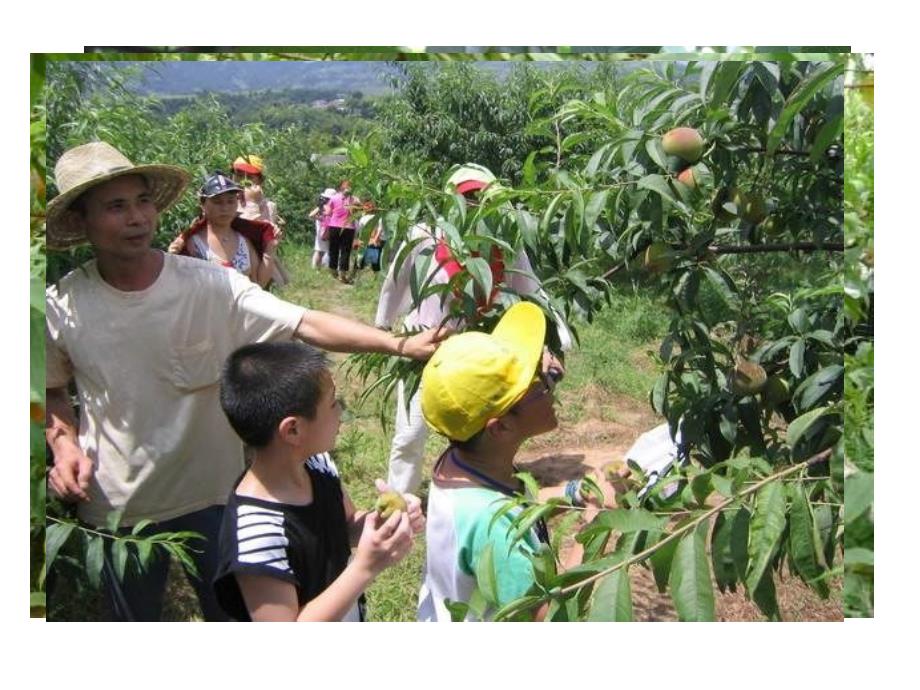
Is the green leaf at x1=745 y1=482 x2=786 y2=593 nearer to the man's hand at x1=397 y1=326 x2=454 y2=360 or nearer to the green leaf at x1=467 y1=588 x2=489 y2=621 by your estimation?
the green leaf at x1=467 y1=588 x2=489 y2=621

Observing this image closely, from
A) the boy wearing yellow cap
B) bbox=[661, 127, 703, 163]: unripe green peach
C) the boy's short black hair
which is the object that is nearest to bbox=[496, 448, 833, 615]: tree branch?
the boy wearing yellow cap

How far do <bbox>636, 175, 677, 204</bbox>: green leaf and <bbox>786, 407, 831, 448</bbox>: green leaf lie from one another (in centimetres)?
43

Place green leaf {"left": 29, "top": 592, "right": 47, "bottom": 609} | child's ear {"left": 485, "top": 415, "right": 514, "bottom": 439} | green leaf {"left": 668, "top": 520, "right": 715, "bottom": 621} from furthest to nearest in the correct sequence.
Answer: green leaf {"left": 29, "top": 592, "right": 47, "bottom": 609} → child's ear {"left": 485, "top": 415, "right": 514, "bottom": 439} → green leaf {"left": 668, "top": 520, "right": 715, "bottom": 621}

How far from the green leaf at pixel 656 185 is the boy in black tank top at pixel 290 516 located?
63 cm

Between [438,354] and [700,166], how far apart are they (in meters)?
0.60

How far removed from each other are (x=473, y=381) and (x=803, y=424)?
1.88 feet

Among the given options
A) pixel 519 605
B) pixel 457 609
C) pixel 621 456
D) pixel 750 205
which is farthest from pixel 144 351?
pixel 750 205

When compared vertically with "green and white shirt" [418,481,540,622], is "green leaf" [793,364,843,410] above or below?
above

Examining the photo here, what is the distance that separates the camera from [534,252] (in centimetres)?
186

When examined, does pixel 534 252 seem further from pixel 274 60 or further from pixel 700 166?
pixel 274 60

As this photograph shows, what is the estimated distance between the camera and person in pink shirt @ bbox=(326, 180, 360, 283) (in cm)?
199

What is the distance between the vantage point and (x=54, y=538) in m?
1.84

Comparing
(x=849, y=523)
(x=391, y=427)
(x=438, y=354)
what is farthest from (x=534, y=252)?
(x=849, y=523)

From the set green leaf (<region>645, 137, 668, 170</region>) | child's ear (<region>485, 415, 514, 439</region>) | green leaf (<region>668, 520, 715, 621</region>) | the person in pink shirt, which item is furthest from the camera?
the person in pink shirt
